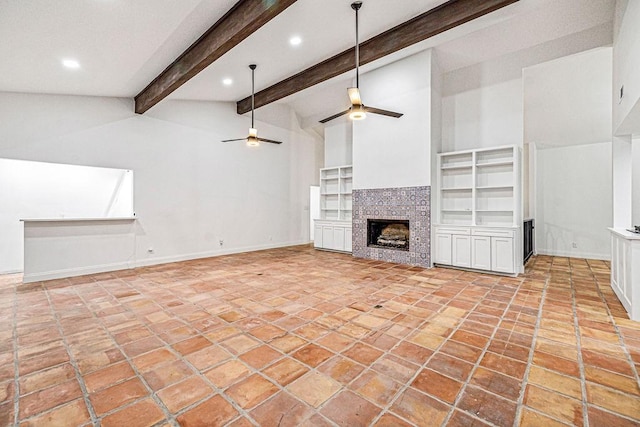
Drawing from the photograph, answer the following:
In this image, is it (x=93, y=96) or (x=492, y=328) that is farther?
(x=93, y=96)

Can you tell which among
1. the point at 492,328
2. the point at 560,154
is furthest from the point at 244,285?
the point at 560,154

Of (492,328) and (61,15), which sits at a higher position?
(61,15)

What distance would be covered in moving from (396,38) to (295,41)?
168cm

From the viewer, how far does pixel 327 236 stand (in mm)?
7887

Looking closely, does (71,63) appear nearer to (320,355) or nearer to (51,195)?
(51,195)

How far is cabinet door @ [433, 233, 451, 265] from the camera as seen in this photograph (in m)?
5.61

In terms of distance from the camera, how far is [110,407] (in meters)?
1.77

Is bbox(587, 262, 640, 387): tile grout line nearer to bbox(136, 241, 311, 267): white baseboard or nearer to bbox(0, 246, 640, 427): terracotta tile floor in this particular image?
bbox(0, 246, 640, 427): terracotta tile floor

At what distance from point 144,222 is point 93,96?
2.51 meters

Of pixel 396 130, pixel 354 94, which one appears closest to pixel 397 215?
pixel 396 130

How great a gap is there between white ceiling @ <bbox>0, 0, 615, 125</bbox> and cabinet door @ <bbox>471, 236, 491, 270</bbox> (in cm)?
341

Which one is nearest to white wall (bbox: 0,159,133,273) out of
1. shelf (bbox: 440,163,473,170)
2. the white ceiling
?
the white ceiling

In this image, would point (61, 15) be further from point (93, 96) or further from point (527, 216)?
point (527, 216)

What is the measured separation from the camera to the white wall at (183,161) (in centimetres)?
503
